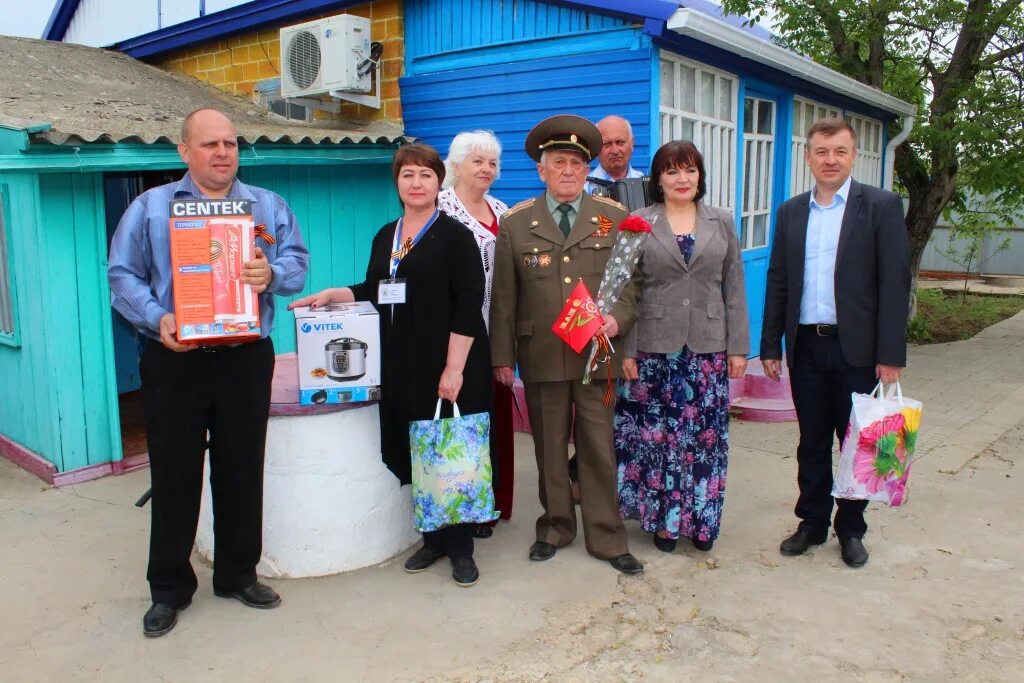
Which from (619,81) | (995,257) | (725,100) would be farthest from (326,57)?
(995,257)

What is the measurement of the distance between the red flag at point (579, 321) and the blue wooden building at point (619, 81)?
7.81ft

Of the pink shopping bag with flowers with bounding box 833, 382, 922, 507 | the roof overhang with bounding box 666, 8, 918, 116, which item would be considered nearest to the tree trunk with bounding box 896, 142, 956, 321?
the roof overhang with bounding box 666, 8, 918, 116

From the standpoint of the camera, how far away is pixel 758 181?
7820mm

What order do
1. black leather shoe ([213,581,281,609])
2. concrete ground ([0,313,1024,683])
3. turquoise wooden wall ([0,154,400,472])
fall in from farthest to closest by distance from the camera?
turquoise wooden wall ([0,154,400,472]) < black leather shoe ([213,581,281,609]) < concrete ground ([0,313,1024,683])

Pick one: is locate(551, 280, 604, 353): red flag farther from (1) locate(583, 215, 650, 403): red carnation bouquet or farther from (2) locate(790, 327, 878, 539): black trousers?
(2) locate(790, 327, 878, 539): black trousers

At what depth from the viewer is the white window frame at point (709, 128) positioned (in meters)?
5.92

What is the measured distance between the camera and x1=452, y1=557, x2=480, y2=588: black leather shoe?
→ 12.0ft

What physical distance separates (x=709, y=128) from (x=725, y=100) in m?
0.38

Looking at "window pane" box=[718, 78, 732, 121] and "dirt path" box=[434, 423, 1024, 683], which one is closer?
"dirt path" box=[434, 423, 1024, 683]

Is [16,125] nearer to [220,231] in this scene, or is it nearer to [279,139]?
[279,139]

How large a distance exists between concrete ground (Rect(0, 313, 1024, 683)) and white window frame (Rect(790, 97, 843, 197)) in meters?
4.31

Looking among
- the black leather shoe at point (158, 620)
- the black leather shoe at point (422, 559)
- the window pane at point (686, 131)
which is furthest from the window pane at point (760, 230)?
the black leather shoe at point (158, 620)

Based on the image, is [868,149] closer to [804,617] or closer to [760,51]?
[760,51]

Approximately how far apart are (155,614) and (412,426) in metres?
1.18
